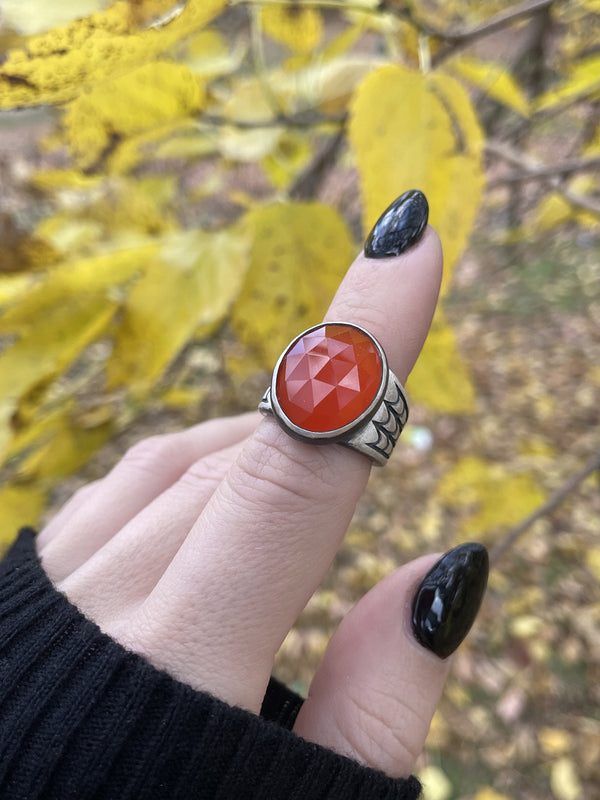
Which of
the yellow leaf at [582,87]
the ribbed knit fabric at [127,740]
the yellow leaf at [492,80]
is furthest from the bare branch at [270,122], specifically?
the ribbed knit fabric at [127,740]

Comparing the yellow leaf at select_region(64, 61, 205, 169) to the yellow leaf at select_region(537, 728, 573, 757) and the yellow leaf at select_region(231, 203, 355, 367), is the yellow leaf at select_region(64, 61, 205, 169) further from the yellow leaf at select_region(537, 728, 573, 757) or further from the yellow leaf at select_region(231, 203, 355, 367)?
the yellow leaf at select_region(537, 728, 573, 757)

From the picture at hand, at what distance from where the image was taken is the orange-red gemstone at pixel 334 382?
43cm

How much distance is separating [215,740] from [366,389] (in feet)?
0.90

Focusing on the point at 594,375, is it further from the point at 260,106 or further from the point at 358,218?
the point at 260,106

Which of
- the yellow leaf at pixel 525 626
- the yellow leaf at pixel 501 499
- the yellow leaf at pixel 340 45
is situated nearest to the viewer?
the yellow leaf at pixel 340 45

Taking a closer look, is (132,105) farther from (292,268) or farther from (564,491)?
(564,491)

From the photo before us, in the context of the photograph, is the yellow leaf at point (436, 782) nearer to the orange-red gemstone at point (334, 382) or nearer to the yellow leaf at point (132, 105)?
the orange-red gemstone at point (334, 382)

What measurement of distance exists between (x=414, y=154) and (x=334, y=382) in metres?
0.23

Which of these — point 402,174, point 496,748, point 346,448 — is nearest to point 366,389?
point 346,448

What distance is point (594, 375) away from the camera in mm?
2410

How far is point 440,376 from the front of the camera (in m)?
0.71

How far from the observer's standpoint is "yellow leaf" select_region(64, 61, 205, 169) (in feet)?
2.02

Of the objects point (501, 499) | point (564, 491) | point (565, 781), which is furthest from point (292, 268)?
point (565, 781)

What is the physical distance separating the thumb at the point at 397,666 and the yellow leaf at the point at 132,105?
1.93 feet
